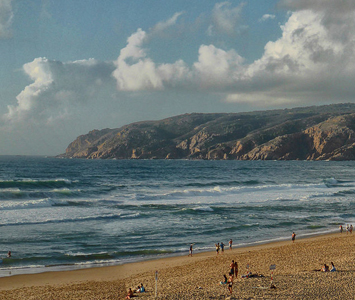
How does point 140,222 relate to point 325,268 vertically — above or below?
above

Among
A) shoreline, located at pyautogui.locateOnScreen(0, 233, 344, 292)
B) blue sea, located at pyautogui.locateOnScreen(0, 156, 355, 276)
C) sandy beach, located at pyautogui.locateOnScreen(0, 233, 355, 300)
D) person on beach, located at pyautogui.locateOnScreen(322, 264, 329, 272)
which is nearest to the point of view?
sandy beach, located at pyautogui.locateOnScreen(0, 233, 355, 300)

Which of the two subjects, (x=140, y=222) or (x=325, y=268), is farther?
(x=140, y=222)

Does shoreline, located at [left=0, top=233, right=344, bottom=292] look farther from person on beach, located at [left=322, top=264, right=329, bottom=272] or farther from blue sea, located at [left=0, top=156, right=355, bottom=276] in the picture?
person on beach, located at [left=322, top=264, right=329, bottom=272]

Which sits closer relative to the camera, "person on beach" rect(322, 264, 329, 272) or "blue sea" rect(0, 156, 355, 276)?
"person on beach" rect(322, 264, 329, 272)

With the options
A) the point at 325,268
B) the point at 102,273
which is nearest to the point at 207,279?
the point at 102,273

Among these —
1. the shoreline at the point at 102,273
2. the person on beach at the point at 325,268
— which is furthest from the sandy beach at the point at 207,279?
the person on beach at the point at 325,268

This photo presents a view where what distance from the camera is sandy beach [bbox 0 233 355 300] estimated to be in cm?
1542

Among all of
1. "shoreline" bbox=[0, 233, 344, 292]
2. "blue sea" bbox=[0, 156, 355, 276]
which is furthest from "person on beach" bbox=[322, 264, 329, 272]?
"blue sea" bbox=[0, 156, 355, 276]

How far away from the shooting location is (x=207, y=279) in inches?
719

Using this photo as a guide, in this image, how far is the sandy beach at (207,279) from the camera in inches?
607

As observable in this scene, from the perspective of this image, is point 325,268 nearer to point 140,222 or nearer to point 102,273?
point 102,273

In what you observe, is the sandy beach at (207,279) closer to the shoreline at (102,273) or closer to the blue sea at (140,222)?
the shoreline at (102,273)

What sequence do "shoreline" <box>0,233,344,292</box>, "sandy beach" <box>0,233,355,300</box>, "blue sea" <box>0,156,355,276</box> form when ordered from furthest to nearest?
"blue sea" <box>0,156,355,276</box> < "shoreline" <box>0,233,344,292</box> < "sandy beach" <box>0,233,355,300</box>

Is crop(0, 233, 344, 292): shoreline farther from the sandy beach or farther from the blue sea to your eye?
the blue sea
